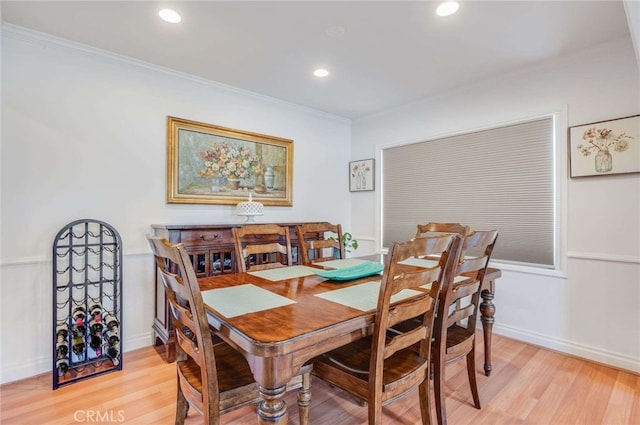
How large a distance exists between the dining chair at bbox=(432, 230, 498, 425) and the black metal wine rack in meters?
2.22

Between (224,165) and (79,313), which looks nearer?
(79,313)

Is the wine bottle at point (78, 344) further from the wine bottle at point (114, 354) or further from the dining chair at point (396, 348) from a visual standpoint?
the dining chair at point (396, 348)

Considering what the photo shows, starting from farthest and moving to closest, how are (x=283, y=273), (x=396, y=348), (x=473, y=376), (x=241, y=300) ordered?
(x=283, y=273), (x=473, y=376), (x=241, y=300), (x=396, y=348)

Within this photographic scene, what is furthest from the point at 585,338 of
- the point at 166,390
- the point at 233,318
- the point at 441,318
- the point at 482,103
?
the point at 166,390

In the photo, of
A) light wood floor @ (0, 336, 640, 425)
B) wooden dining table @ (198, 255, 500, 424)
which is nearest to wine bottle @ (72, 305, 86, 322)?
light wood floor @ (0, 336, 640, 425)

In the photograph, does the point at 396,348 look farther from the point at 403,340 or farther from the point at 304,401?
the point at 304,401

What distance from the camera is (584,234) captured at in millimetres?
2602

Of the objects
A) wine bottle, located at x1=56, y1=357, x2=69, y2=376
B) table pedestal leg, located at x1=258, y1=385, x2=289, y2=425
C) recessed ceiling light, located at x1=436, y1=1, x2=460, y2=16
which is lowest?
wine bottle, located at x1=56, y1=357, x2=69, y2=376

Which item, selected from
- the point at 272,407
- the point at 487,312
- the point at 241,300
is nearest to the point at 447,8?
the point at 487,312

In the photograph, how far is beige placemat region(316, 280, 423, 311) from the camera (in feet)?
4.65

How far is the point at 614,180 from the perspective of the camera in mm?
2467

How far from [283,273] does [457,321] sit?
106cm

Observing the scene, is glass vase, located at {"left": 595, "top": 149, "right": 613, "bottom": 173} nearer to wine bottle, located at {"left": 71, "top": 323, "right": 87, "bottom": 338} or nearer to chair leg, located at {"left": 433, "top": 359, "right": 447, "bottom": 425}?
chair leg, located at {"left": 433, "top": 359, "right": 447, "bottom": 425}

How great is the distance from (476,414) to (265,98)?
337 centimetres
